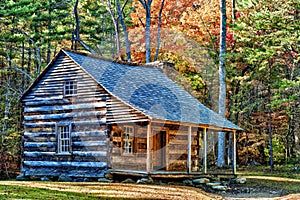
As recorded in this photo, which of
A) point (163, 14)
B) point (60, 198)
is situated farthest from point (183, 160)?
point (163, 14)

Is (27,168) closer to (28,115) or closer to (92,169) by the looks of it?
(28,115)

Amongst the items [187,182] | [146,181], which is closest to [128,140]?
[146,181]

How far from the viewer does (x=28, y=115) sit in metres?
22.3

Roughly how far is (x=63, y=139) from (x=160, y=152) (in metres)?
4.75

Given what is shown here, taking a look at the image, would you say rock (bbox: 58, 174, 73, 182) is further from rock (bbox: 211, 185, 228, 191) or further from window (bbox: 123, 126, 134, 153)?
rock (bbox: 211, 185, 228, 191)

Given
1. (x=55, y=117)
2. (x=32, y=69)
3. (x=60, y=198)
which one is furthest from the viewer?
(x=32, y=69)

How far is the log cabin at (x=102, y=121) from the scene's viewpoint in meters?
19.5

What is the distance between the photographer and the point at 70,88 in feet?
69.8

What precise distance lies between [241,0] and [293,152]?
867 inches

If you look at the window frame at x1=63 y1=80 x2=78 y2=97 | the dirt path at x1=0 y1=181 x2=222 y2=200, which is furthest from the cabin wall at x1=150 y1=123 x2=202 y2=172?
the dirt path at x1=0 y1=181 x2=222 y2=200

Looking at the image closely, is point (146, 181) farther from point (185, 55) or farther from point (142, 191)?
point (185, 55)

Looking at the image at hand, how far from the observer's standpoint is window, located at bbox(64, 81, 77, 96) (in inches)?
827

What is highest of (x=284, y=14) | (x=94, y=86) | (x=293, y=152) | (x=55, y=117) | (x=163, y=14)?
(x=163, y=14)

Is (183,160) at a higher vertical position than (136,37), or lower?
lower
